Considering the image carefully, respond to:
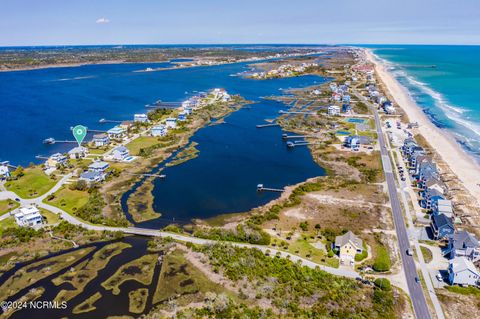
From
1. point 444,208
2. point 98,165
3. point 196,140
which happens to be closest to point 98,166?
point 98,165

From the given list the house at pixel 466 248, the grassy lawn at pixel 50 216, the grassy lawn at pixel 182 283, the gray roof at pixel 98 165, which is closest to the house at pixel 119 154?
the gray roof at pixel 98 165

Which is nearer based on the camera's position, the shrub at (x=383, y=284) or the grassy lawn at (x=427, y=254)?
the shrub at (x=383, y=284)

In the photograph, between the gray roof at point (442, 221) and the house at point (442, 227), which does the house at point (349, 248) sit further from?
the gray roof at point (442, 221)

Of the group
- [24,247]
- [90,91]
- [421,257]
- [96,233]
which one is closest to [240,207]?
[96,233]

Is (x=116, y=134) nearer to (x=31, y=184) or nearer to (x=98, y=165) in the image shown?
(x=98, y=165)

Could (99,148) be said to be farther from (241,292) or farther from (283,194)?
(241,292)

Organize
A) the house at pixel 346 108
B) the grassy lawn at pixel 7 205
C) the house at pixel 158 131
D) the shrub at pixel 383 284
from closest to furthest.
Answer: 1. the shrub at pixel 383 284
2. the grassy lawn at pixel 7 205
3. the house at pixel 158 131
4. the house at pixel 346 108

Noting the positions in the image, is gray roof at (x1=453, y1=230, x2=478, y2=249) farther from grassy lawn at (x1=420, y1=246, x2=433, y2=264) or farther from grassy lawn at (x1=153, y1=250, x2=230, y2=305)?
grassy lawn at (x1=153, y1=250, x2=230, y2=305)
